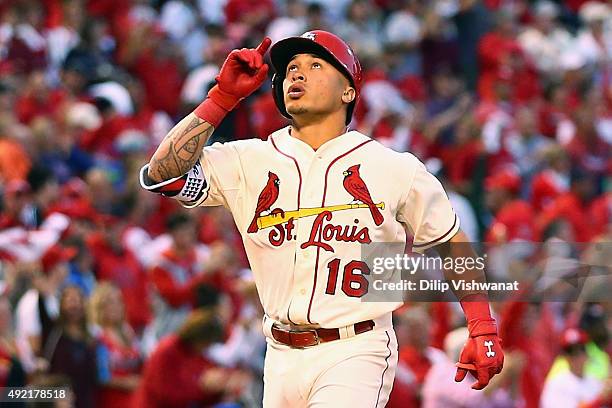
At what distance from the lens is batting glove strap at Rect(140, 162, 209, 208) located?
5539mm

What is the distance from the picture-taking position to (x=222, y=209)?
1168 cm

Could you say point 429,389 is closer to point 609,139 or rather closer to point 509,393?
point 509,393

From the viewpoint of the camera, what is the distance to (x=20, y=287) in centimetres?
920

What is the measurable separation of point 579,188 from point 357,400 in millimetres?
8479

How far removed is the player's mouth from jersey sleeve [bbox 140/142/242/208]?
32 centimetres

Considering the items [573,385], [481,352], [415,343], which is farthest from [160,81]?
[481,352]

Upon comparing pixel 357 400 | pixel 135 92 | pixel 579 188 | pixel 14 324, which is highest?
pixel 135 92

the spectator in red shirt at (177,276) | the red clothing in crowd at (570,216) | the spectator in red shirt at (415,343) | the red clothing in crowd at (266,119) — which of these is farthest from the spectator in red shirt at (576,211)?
the spectator in red shirt at (415,343)

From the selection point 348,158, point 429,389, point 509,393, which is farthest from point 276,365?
Result: point 509,393

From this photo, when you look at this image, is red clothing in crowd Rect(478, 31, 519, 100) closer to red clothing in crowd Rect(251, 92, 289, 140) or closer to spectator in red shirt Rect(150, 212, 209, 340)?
red clothing in crowd Rect(251, 92, 289, 140)

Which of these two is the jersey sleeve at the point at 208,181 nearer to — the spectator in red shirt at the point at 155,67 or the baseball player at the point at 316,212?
the baseball player at the point at 316,212

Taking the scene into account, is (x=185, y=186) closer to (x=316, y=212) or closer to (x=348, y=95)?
(x=316, y=212)

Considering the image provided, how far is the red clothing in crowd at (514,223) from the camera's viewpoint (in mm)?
11797

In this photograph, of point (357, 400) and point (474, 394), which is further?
point (474, 394)
